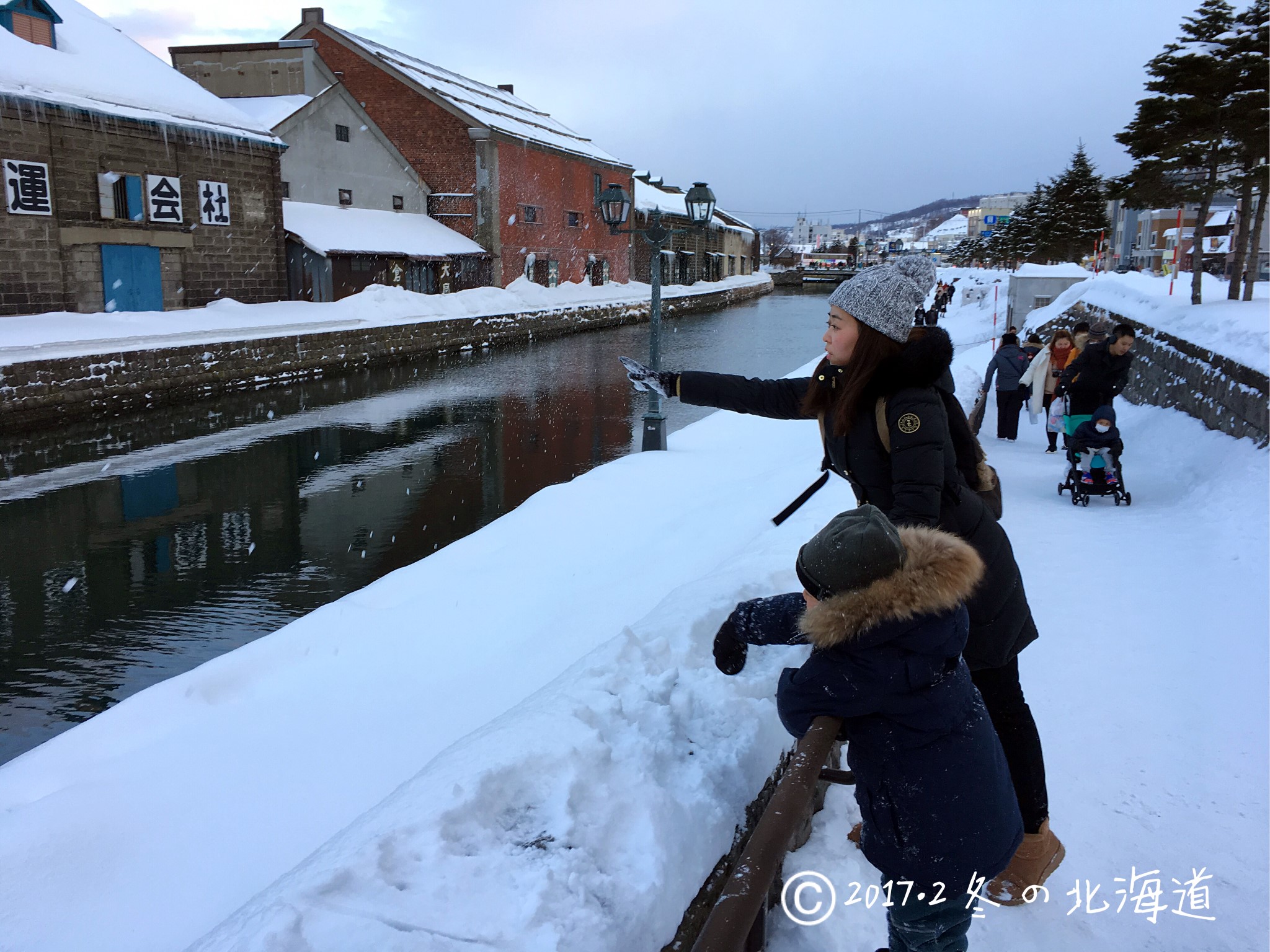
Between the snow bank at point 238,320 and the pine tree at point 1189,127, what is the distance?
15.9 meters

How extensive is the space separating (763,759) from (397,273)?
26.0 meters

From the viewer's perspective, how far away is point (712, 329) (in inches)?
1297

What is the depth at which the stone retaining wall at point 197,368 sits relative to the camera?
12.5 m

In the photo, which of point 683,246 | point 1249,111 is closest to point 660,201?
point 683,246

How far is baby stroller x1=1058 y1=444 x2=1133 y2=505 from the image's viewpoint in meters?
6.58

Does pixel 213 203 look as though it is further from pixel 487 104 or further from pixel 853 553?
pixel 853 553

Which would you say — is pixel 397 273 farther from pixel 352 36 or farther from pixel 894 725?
pixel 894 725

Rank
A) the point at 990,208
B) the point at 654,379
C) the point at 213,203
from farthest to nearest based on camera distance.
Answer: the point at 990,208 < the point at 213,203 < the point at 654,379

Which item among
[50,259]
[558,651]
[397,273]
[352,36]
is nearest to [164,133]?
[50,259]

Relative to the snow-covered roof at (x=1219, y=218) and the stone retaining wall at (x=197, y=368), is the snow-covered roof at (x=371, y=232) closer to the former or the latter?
the stone retaining wall at (x=197, y=368)

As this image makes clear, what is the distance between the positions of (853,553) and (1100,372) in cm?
611

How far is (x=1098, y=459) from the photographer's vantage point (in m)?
6.61

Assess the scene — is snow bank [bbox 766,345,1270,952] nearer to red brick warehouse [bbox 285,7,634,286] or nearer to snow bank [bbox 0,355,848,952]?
snow bank [bbox 0,355,848,952]

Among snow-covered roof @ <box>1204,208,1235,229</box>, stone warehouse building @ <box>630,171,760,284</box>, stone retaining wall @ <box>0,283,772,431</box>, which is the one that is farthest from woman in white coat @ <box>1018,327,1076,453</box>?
snow-covered roof @ <box>1204,208,1235,229</box>
